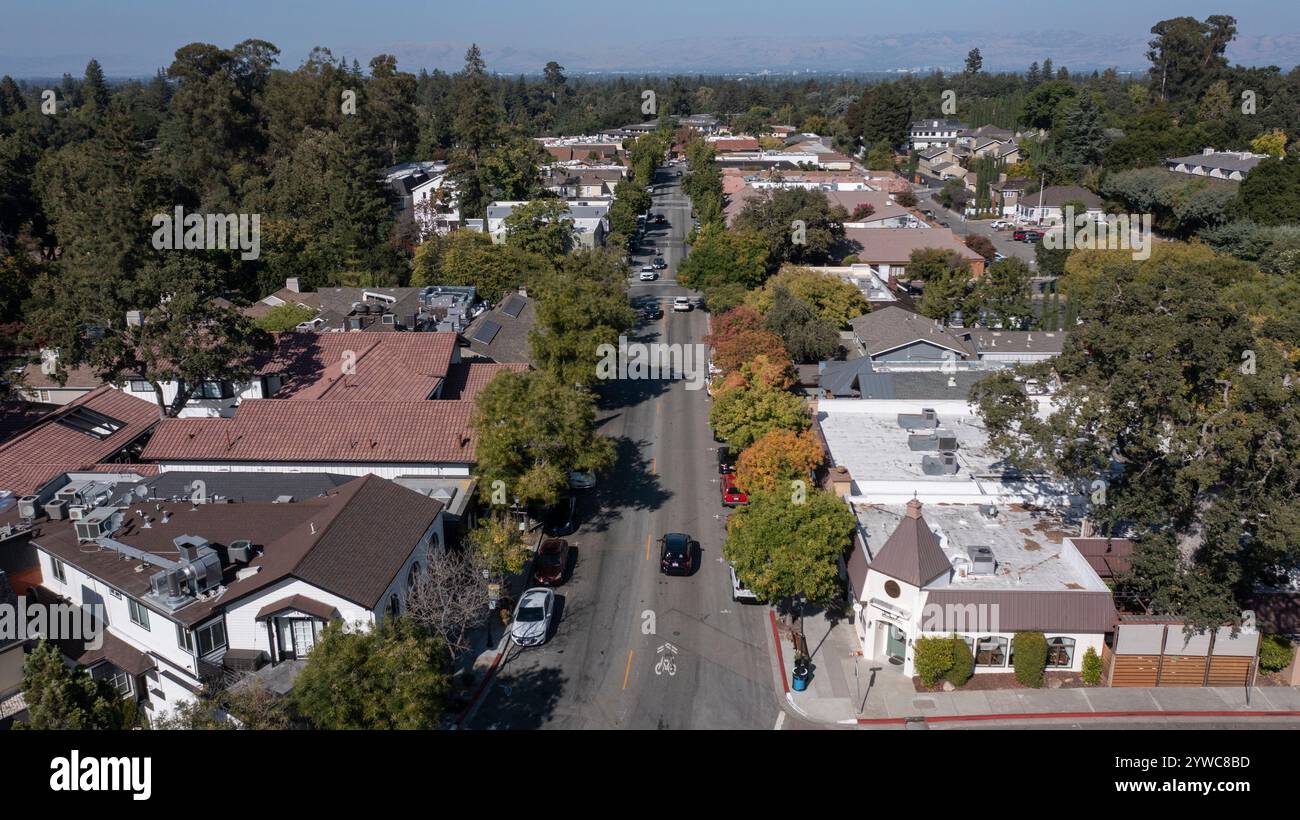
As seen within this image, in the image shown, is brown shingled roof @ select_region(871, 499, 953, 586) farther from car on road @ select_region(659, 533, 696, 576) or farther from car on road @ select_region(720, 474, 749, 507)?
car on road @ select_region(720, 474, 749, 507)

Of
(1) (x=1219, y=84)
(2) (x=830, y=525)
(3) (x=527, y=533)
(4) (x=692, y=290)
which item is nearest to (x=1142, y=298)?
(2) (x=830, y=525)

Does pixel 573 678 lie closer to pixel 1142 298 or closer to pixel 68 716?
pixel 68 716

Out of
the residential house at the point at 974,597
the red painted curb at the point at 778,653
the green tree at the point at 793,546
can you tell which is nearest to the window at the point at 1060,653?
the residential house at the point at 974,597

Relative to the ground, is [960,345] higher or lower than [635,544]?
higher

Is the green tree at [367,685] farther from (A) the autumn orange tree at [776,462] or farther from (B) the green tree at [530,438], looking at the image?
(A) the autumn orange tree at [776,462]

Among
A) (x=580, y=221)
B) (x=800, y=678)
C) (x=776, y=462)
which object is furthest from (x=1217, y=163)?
(x=800, y=678)
